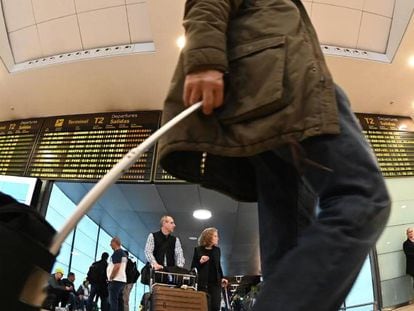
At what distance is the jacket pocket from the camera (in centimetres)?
93

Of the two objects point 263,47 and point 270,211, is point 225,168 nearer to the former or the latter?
point 270,211

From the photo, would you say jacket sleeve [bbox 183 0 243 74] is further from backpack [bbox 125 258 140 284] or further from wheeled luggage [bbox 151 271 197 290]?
backpack [bbox 125 258 140 284]

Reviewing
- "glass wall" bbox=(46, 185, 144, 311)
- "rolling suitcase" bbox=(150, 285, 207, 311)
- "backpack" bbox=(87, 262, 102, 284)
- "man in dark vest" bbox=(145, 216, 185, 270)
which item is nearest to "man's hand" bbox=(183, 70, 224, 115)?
"rolling suitcase" bbox=(150, 285, 207, 311)

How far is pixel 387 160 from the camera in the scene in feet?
18.8

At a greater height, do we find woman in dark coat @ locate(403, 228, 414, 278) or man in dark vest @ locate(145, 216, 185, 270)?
woman in dark coat @ locate(403, 228, 414, 278)

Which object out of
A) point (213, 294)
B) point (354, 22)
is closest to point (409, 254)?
point (213, 294)

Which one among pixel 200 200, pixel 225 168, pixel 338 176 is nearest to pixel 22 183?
pixel 200 200

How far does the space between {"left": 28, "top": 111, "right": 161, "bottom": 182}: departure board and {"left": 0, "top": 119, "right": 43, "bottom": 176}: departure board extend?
0.48 feet

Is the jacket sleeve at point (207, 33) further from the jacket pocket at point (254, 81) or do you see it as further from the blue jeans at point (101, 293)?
the blue jeans at point (101, 293)

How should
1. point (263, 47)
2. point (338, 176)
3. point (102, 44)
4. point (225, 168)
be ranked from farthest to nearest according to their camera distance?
1. point (102, 44)
2. point (225, 168)
3. point (263, 47)
4. point (338, 176)

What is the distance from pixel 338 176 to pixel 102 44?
4932 mm

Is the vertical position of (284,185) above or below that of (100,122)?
below

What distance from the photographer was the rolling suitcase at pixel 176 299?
390cm

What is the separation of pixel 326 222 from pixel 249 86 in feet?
1.25
